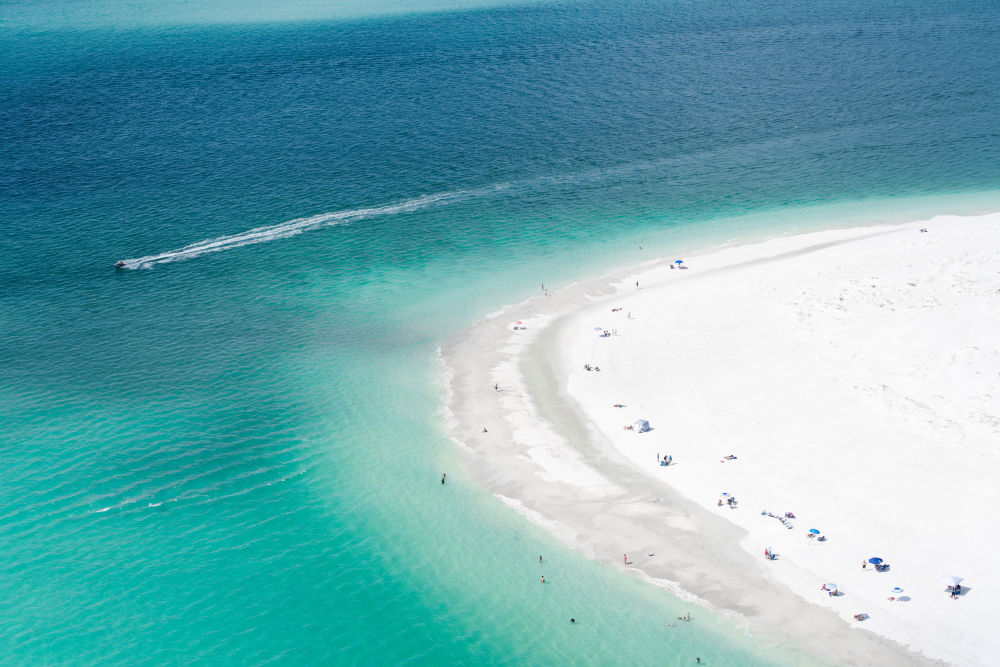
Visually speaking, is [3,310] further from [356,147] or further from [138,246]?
[356,147]

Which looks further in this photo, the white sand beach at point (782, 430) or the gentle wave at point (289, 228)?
the gentle wave at point (289, 228)

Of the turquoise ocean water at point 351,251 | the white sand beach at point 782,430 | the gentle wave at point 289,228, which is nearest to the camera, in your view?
the white sand beach at point 782,430

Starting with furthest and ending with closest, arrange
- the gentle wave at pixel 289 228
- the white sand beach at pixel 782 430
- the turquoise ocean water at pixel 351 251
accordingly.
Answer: the gentle wave at pixel 289 228, the turquoise ocean water at pixel 351 251, the white sand beach at pixel 782 430

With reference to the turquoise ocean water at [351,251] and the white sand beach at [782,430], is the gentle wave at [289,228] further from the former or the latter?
the white sand beach at [782,430]

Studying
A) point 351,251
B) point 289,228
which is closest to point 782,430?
point 351,251

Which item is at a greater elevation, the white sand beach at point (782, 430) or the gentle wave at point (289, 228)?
the gentle wave at point (289, 228)

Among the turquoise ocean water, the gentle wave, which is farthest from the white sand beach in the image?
the gentle wave

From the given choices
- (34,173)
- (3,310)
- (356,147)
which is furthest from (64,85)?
(3,310)

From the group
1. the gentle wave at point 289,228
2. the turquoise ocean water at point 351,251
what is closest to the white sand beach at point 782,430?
the turquoise ocean water at point 351,251
